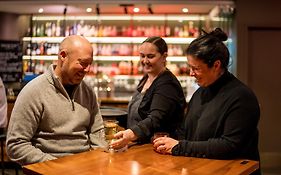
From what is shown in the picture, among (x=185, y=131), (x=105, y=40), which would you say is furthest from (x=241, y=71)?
(x=185, y=131)

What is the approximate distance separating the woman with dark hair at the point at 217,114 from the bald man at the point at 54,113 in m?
0.51

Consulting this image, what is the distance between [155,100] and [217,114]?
618 mm

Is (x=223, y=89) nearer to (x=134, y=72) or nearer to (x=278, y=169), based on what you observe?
(x=278, y=169)

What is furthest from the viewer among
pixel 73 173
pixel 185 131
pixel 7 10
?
pixel 7 10

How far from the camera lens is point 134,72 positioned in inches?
305

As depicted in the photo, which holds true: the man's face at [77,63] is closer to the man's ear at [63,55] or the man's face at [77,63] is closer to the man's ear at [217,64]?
the man's ear at [63,55]

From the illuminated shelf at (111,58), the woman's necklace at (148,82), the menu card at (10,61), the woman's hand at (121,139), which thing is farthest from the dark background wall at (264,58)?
the woman's hand at (121,139)

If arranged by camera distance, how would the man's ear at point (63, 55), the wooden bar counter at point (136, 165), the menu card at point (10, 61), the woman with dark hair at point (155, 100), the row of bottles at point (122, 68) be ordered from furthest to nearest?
the row of bottles at point (122, 68)
the menu card at point (10, 61)
the woman with dark hair at point (155, 100)
the man's ear at point (63, 55)
the wooden bar counter at point (136, 165)

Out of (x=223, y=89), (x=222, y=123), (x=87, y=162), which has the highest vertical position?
(x=223, y=89)

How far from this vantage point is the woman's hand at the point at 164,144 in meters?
2.18

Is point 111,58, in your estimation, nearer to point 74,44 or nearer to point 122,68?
point 122,68

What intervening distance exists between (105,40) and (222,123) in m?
5.95

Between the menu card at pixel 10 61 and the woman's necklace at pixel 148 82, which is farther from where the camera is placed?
the menu card at pixel 10 61

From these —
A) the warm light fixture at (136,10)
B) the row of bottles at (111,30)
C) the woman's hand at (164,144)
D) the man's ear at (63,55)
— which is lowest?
the woman's hand at (164,144)
